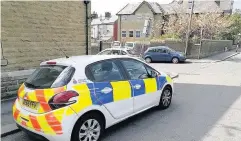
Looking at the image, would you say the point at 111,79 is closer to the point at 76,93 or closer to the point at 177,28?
the point at 76,93

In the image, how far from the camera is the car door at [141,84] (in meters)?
4.65

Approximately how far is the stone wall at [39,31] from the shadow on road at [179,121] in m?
3.82

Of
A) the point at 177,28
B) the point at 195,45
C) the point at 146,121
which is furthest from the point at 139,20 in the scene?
the point at 146,121

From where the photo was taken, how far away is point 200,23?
27391mm

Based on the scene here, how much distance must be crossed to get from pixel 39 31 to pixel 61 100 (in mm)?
4386

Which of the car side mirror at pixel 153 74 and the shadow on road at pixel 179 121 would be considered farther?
the car side mirror at pixel 153 74

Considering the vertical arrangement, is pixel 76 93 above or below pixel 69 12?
below

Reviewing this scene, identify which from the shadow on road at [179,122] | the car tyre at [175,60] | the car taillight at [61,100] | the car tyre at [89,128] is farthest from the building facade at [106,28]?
the car taillight at [61,100]

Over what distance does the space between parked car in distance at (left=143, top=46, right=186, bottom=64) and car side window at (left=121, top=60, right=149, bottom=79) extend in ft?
46.6

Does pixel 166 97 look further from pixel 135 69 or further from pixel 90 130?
pixel 90 130

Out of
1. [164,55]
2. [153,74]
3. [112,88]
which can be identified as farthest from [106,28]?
[112,88]

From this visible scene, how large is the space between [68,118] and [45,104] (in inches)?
16.0

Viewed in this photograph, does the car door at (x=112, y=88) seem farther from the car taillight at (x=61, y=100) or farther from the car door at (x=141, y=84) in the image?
the car taillight at (x=61, y=100)

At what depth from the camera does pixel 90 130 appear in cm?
380
